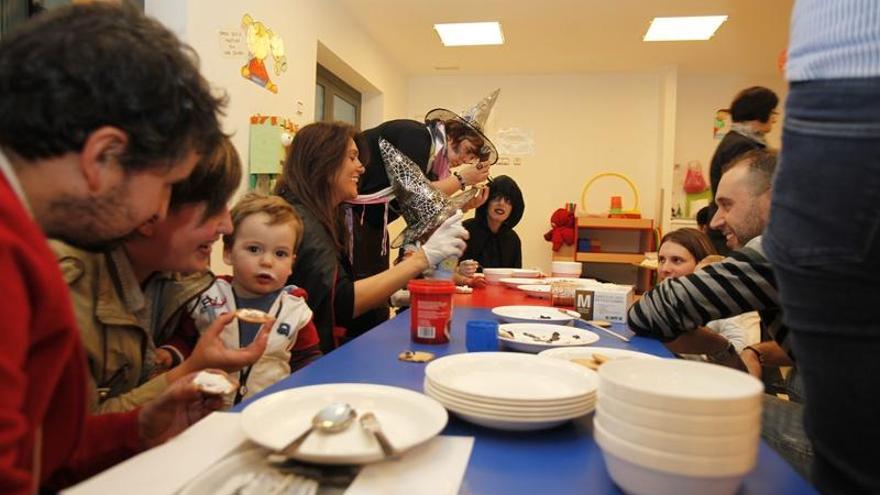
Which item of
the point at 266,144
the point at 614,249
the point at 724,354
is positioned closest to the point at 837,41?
the point at 724,354

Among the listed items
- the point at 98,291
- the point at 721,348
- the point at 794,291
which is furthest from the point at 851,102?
the point at 721,348

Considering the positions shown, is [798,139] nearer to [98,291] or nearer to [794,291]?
[794,291]

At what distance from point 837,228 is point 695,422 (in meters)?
0.22

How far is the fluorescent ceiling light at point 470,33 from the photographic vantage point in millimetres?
4832

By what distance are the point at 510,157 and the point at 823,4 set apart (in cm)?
589

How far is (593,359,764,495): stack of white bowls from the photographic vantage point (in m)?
0.53

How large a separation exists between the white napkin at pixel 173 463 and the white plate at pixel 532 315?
950mm

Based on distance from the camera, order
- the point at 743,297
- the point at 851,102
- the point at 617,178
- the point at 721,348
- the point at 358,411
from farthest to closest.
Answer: the point at 617,178, the point at 721,348, the point at 743,297, the point at 358,411, the point at 851,102

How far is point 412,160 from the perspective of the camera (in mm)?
2592

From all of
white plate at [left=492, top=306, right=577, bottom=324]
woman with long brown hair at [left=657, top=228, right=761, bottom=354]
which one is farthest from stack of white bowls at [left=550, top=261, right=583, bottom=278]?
white plate at [left=492, top=306, right=577, bottom=324]

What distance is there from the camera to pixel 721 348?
1627 millimetres

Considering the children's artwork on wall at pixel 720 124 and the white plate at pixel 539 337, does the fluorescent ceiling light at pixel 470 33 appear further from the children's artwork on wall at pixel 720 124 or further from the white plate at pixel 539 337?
the white plate at pixel 539 337

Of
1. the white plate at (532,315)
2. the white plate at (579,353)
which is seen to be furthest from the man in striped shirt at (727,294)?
the white plate at (579,353)

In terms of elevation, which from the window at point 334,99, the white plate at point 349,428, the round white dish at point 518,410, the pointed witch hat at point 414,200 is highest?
the window at point 334,99
